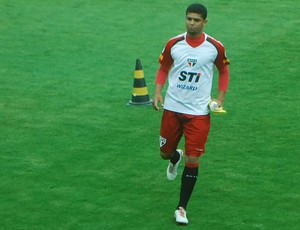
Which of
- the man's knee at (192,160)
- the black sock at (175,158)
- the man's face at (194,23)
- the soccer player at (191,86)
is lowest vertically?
the black sock at (175,158)

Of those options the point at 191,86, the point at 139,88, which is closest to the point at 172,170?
the point at 191,86

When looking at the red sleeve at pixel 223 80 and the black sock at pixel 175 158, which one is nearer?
the red sleeve at pixel 223 80

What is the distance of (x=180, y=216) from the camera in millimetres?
10414

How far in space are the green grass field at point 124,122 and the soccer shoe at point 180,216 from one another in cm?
9

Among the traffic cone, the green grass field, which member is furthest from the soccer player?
the traffic cone

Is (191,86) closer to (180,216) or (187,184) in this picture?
(187,184)

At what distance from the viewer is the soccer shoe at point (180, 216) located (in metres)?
10.4

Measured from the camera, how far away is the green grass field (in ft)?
35.5

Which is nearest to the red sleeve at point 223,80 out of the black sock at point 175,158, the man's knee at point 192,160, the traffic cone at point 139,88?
the man's knee at point 192,160

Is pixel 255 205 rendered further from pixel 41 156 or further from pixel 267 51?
pixel 267 51

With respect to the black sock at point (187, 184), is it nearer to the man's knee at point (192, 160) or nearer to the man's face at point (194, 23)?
the man's knee at point (192, 160)

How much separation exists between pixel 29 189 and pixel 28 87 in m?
4.56

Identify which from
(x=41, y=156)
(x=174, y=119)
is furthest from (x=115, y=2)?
(x=174, y=119)

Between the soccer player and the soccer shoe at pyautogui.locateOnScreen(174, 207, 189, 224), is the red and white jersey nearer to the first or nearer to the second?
the soccer player
